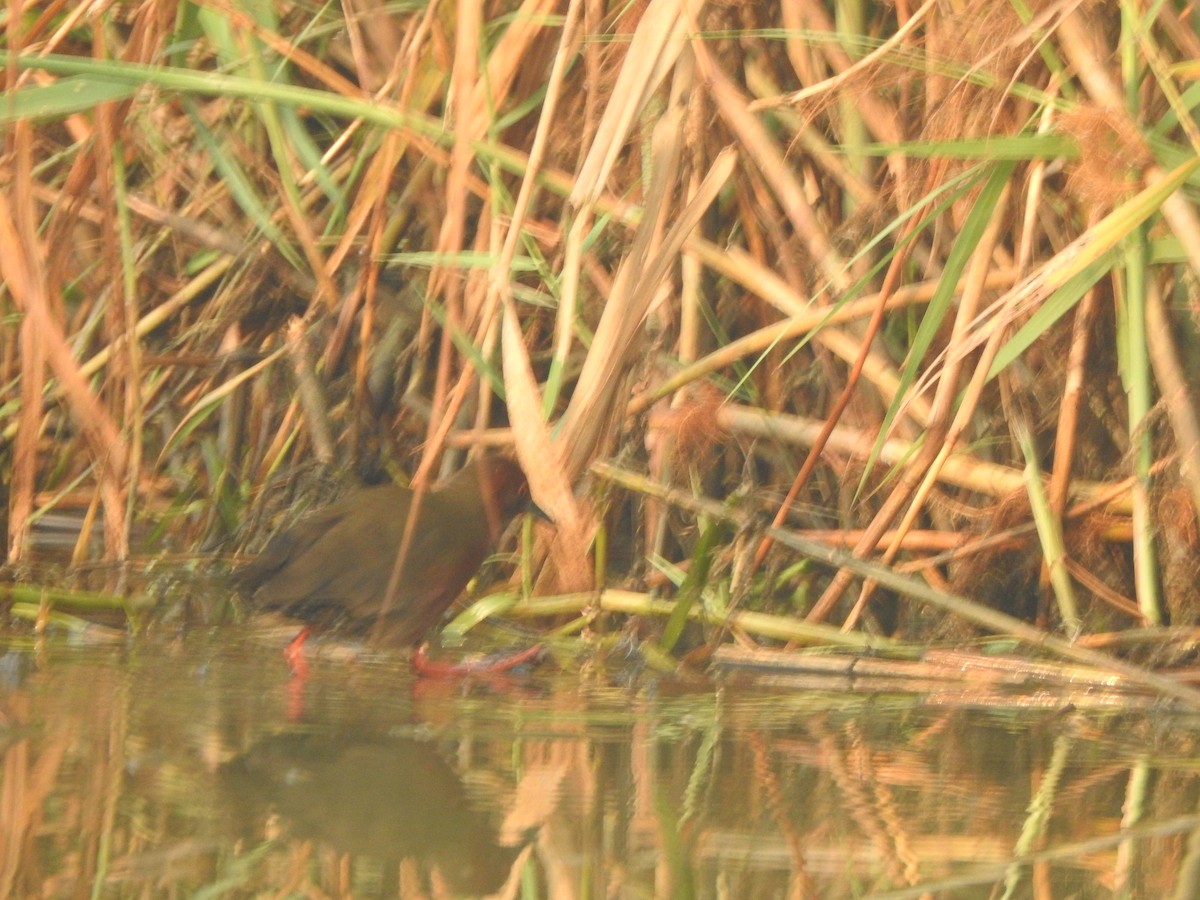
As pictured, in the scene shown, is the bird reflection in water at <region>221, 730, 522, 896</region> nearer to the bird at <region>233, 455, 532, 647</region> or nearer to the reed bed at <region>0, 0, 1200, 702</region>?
the reed bed at <region>0, 0, 1200, 702</region>

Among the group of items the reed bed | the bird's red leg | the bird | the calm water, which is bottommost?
the calm water

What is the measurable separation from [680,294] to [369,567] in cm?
83

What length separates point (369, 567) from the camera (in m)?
3.24

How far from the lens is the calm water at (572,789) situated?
1685 millimetres

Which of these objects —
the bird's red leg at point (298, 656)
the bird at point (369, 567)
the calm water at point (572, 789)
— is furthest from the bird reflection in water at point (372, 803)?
the bird at point (369, 567)

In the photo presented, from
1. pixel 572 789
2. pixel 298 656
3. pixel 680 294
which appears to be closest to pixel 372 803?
pixel 572 789

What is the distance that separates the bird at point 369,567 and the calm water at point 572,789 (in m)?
0.27

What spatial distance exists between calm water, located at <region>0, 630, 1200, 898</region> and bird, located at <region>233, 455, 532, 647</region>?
0.89 feet

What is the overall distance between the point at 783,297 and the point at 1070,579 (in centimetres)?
71

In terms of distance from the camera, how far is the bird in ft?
10.5

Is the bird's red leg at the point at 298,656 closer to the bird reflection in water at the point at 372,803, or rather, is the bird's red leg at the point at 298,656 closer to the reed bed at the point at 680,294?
the reed bed at the point at 680,294

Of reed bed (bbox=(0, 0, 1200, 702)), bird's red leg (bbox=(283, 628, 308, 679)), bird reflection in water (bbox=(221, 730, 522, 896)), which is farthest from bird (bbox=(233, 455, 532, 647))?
bird reflection in water (bbox=(221, 730, 522, 896))

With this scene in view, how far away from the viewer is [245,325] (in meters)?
3.92

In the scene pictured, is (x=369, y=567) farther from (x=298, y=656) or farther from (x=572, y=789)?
(x=572, y=789)
